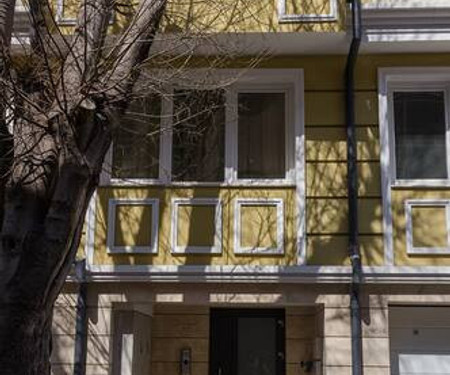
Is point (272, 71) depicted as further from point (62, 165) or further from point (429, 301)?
point (62, 165)

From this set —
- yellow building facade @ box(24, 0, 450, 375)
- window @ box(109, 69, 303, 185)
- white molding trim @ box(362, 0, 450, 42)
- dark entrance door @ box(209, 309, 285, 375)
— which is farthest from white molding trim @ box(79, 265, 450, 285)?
white molding trim @ box(362, 0, 450, 42)

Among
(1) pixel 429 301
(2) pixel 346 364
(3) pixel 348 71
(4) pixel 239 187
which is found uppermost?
(3) pixel 348 71

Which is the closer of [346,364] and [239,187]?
[346,364]

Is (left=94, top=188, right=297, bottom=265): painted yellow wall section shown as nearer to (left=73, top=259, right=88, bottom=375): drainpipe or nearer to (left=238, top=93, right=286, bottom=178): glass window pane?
(left=73, top=259, right=88, bottom=375): drainpipe

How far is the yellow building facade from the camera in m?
8.71

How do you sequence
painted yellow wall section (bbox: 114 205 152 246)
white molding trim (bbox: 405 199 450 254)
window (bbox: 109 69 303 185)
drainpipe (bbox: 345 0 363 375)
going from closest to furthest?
drainpipe (bbox: 345 0 363 375) < white molding trim (bbox: 405 199 450 254) < painted yellow wall section (bbox: 114 205 152 246) < window (bbox: 109 69 303 185)

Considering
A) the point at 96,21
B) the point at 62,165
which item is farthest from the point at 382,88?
the point at 62,165

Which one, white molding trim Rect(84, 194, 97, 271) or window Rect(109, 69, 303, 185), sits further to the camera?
window Rect(109, 69, 303, 185)

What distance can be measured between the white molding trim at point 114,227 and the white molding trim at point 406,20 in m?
3.28

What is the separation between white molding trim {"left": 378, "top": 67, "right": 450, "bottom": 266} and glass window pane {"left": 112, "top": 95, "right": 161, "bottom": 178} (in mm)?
2771

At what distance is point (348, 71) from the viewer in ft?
29.9

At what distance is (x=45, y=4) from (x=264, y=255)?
12.3 ft

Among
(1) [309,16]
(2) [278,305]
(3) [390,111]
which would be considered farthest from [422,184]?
(1) [309,16]

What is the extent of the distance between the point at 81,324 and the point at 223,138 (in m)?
2.87
